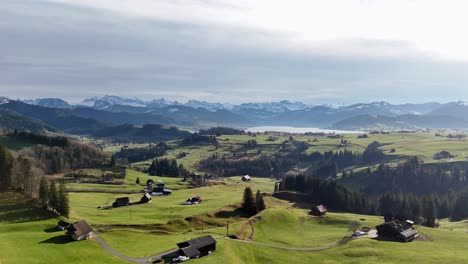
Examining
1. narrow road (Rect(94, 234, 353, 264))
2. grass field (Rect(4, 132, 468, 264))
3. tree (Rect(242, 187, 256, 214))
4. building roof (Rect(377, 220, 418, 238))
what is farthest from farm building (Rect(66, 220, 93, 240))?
building roof (Rect(377, 220, 418, 238))

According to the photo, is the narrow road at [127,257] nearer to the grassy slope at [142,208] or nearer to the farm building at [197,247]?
the farm building at [197,247]

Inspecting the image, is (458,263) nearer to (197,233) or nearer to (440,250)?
(440,250)

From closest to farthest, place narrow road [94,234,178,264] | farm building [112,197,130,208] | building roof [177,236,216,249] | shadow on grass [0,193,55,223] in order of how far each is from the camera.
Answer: narrow road [94,234,178,264] → building roof [177,236,216,249] → shadow on grass [0,193,55,223] → farm building [112,197,130,208]

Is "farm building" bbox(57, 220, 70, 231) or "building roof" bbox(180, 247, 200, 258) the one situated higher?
"farm building" bbox(57, 220, 70, 231)

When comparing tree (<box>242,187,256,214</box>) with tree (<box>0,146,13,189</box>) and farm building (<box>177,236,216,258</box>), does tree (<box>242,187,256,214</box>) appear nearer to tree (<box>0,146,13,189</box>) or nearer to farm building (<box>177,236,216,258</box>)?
farm building (<box>177,236,216,258</box>)

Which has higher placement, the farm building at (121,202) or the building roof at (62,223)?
the building roof at (62,223)

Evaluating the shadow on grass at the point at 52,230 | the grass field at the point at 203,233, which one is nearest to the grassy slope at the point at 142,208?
the grass field at the point at 203,233
